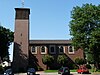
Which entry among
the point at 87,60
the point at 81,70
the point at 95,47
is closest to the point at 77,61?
the point at 87,60

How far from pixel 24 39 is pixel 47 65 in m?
9.97

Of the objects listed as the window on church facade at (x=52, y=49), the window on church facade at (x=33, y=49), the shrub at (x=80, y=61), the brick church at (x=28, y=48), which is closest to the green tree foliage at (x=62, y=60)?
the brick church at (x=28, y=48)

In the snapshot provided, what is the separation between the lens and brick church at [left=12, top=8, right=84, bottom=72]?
217 feet

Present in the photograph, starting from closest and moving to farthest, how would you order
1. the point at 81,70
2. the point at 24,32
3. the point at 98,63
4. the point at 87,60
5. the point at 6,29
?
the point at 81,70 → the point at 98,63 → the point at 24,32 → the point at 87,60 → the point at 6,29

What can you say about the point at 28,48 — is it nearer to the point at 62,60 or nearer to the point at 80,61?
the point at 62,60

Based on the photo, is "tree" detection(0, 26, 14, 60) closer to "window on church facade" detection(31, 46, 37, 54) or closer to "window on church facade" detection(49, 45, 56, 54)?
"window on church facade" detection(31, 46, 37, 54)

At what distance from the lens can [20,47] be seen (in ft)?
218

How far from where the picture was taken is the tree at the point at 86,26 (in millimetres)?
58359

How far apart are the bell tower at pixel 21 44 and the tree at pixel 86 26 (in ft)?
45.0

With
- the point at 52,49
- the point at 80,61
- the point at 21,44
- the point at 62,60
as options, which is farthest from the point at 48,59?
the point at 80,61

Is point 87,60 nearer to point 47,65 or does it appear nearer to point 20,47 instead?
point 47,65

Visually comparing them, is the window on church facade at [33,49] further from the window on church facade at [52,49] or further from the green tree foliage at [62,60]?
the green tree foliage at [62,60]

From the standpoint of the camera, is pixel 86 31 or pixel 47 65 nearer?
pixel 86 31

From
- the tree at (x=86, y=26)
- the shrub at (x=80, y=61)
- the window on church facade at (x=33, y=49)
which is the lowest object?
the shrub at (x=80, y=61)
